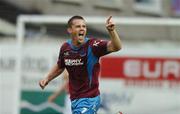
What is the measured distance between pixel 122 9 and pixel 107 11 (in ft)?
1.09

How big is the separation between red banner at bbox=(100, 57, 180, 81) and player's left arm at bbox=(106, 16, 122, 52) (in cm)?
723

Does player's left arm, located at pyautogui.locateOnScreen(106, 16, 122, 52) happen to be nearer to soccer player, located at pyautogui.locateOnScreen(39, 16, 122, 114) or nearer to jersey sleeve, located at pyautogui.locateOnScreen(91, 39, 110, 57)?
jersey sleeve, located at pyautogui.locateOnScreen(91, 39, 110, 57)

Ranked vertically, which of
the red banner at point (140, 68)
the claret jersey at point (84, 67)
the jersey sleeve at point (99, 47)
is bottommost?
the red banner at point (140, 68)

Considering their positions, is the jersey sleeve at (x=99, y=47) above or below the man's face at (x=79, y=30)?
below

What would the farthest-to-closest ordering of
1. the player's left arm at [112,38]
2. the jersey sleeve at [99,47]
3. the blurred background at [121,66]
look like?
the blurred background at [121,66]
the jersey sleeve at [99,47]
the player's left arm at [112,38]

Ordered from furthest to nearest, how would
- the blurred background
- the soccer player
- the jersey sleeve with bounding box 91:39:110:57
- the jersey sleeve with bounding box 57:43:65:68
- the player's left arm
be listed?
the blurred background
the jersey sleeve with bounding box 57:43:65:68
the soccer player
the jersey sleeve with bounding box 91:39:110:57
the player's left arm

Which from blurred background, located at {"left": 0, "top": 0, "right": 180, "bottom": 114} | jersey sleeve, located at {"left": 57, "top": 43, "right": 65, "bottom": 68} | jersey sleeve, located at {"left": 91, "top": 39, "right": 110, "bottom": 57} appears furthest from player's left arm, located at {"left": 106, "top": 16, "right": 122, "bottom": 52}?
blurred background, located at {"left": 0, "top": 0, "right": 180, "bottom": 114}

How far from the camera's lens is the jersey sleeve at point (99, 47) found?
9344 millimetres

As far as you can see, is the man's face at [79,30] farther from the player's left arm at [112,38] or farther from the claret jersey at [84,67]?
the player's left arm at [112,38]

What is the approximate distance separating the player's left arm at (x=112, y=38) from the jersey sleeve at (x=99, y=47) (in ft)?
0.20

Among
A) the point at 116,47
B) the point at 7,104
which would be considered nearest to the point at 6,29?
the point at 7,104

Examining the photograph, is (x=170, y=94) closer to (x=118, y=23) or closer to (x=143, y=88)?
(x=143, y=88)

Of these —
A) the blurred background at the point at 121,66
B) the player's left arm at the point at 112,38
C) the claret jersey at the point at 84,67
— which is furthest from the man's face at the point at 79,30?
the blurred background at the point at 121,66

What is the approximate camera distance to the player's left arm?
29.2ft
